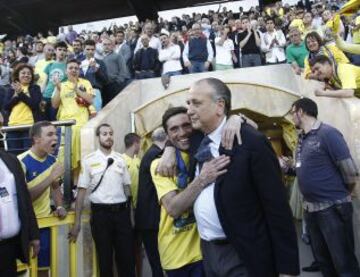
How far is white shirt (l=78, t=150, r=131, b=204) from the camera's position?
17.6ft

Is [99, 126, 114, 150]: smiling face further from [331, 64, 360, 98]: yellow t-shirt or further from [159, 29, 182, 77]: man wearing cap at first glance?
[159, 29, 182, 77]: man wearing cap

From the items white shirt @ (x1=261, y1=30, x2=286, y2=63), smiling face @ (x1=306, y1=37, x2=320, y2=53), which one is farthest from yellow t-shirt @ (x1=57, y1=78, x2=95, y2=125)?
white shirt @ (x1=261, y1=30, x2=286, y2=63)

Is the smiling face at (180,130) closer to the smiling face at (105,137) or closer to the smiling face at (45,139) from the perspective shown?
the smiling face at (45,139)

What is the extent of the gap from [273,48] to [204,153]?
871cm

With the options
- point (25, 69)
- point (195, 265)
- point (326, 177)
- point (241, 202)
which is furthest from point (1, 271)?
point (25, 69)

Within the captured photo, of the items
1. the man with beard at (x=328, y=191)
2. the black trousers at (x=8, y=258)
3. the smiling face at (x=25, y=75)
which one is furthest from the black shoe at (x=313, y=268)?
the smiling face at (x=25, y=75)

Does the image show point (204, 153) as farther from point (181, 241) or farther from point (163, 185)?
point (181, 241)

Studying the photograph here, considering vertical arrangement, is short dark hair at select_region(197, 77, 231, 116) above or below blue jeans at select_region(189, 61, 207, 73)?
below

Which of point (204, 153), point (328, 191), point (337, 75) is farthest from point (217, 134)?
point (337, 75)

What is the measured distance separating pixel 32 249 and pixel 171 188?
59.6 inches

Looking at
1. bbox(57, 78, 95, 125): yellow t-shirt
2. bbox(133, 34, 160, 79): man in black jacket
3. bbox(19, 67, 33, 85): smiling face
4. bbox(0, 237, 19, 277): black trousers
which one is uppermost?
bbox(133, 34, 160, 79): man in black jacket

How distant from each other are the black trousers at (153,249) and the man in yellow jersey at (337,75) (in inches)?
105

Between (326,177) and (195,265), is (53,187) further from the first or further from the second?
(326,177)

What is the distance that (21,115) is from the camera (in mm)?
7238
